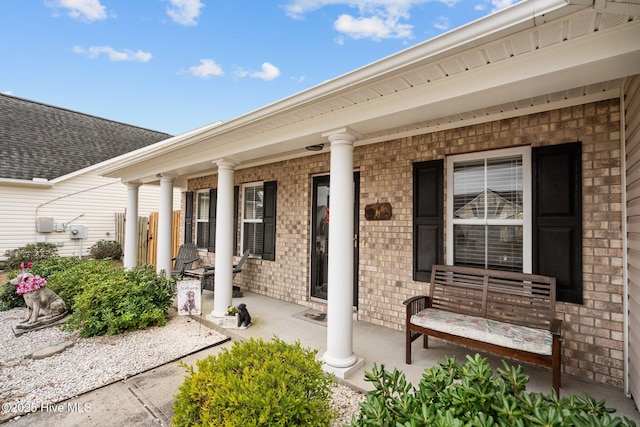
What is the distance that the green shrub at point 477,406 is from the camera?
1.11 metres

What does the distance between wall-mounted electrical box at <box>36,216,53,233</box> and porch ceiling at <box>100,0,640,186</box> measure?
10.1 metres

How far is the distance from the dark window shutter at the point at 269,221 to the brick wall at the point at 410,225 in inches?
4.7

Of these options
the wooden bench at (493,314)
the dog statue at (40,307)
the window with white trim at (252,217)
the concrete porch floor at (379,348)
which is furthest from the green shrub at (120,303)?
the wooden bench at (493,314)

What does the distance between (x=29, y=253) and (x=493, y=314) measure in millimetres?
12248

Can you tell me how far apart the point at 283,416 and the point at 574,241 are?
9.59ft

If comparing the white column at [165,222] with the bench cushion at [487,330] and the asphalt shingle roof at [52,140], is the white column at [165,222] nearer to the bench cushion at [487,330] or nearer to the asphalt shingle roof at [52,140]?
the bench cushion at [487,330]

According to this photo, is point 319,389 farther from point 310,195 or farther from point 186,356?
point 310,195

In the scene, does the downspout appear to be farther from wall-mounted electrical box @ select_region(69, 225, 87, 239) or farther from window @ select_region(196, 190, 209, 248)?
wall-mounted electrical box @ select_region(69, 225, 87, 239)

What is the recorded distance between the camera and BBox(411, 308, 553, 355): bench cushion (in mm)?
2395

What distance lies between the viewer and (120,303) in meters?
4.26

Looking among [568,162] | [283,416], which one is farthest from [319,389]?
[568,162]

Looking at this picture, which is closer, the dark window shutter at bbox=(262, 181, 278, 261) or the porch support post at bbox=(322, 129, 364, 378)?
the porch support post at bbox=(322, 129, 364, 378)

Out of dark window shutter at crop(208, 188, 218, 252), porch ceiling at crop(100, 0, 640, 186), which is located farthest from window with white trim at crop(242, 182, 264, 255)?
porch ceiling at crop(100, 0, 640, 186)

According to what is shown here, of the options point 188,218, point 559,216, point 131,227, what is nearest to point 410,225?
point 559,216
